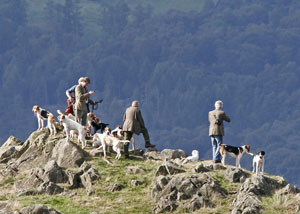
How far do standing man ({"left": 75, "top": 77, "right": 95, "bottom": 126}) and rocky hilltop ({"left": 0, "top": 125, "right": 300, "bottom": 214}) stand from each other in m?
1.49

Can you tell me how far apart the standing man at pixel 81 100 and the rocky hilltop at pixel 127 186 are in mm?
1486

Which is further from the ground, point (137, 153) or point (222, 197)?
point (137, 153)

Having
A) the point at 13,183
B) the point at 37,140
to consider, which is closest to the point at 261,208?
the point at 13,183

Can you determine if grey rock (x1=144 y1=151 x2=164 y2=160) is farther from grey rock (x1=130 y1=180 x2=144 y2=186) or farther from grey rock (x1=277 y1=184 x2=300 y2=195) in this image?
grey rock (x1=277 y1=184 x2=300 y2=195)

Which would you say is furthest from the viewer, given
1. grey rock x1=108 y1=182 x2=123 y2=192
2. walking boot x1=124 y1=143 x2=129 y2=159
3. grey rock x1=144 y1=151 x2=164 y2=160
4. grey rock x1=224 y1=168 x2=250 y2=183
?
grey rock x1=144 y1=151 x2=164 y2=160

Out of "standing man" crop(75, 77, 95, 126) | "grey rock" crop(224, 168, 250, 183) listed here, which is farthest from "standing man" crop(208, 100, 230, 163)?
"standing man" crop(75, 77, 95, 126)

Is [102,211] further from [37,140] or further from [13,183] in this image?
[37,140]

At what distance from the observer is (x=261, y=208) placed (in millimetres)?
23359

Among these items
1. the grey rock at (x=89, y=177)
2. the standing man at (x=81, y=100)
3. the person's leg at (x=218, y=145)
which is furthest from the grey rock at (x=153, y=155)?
the grey rock at (x=89, y=177)

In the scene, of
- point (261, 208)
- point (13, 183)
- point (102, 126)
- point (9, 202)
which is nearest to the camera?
point (261, 208)

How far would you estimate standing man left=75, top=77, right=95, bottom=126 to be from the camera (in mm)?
31703

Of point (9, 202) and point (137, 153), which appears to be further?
point (137, 153)

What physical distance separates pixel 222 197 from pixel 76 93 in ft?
32.8

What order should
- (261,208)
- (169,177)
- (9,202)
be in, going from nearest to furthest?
(261,208)
(9,202)
(169,177)
